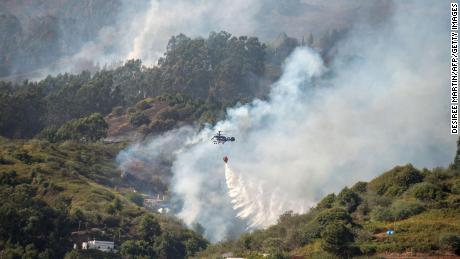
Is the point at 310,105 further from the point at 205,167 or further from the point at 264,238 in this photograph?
the point at 264,238

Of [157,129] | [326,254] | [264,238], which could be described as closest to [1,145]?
[157,129]

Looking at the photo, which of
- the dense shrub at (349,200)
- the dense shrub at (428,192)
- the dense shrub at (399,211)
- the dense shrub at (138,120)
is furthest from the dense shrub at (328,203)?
the dense shrub at (138,120)

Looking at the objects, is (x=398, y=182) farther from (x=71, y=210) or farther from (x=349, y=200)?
(x=71, y=210)

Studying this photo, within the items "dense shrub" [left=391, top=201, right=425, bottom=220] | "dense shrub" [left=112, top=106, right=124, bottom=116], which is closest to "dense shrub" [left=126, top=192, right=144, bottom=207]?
"dense shrub" [left=112, top=106, right=124, bottom=116]

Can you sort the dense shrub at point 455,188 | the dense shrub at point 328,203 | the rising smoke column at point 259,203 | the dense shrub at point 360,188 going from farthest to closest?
the rising smoke column at point 259,203
the dense shrub at point 360,188
the dense shrub at point 328,203
the dense shrub at point 455,188

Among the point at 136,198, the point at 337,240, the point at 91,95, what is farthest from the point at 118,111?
the point at 337,240

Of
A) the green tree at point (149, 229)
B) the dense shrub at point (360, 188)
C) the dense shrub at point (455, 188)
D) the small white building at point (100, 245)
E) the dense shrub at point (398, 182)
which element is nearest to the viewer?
the dense shrub at point (455, 188)

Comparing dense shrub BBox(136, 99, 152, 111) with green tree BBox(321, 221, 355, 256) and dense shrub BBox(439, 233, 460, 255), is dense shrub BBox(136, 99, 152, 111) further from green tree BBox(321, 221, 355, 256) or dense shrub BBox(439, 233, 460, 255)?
dense shrub BBox(439, 233, 460, 255)

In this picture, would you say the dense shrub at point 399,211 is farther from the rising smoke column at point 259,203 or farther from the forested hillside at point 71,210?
the forested hillside at point 71,210

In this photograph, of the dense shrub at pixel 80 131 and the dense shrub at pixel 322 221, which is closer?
the dense shrub at pixel 322 221
